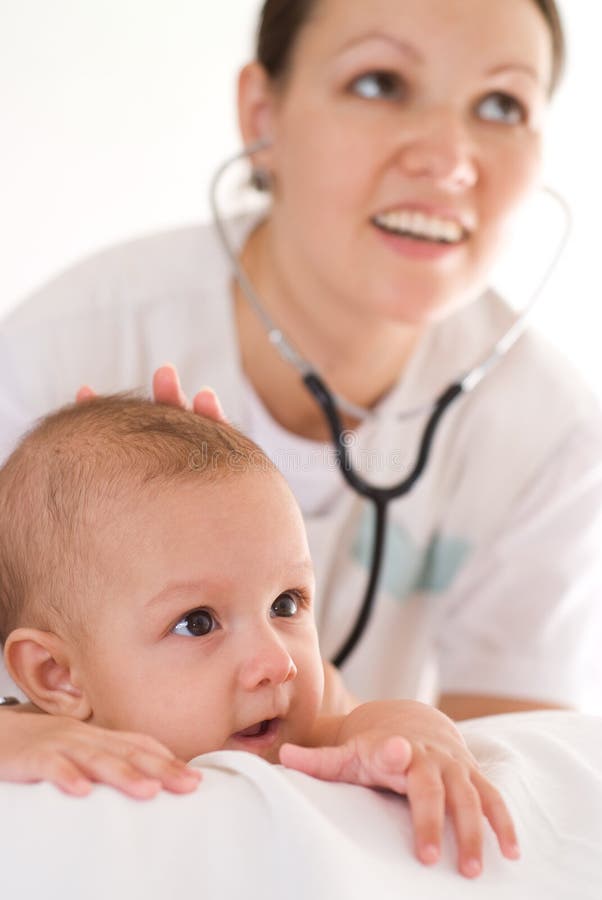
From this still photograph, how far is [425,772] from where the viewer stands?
685 millimetres

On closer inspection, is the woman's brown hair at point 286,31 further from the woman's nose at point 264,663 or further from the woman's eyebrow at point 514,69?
the woman's nose at point 264,663

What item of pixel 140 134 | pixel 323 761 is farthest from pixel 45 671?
pixel 140 134

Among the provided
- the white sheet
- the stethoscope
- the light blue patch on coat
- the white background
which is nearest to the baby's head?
the white sheet

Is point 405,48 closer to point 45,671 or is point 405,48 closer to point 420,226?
point 420,226

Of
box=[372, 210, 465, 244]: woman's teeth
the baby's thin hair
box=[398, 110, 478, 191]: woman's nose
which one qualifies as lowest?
the baby's thin hair

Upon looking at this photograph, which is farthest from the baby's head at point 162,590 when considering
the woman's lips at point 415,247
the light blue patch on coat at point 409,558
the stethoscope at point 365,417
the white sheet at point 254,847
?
the light blue patch on coat at point 409,558

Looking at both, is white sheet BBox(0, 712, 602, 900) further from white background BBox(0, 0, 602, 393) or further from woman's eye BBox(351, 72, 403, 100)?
white background BBox(0, 0, 602, 393)

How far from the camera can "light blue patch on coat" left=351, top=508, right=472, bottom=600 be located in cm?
154

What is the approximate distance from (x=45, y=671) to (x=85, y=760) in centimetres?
20

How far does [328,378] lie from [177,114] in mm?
988

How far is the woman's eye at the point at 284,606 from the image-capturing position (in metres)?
0.88

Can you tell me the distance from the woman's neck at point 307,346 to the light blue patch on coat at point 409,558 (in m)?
0.15

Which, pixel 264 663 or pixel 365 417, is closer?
pixel 264 663

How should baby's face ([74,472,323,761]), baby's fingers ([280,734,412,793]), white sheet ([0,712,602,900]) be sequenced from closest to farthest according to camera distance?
white sheet ([0,712,602,900]) < baby's fingers ([280,734,412,793]) < baby's face ([74,472,323,761])
